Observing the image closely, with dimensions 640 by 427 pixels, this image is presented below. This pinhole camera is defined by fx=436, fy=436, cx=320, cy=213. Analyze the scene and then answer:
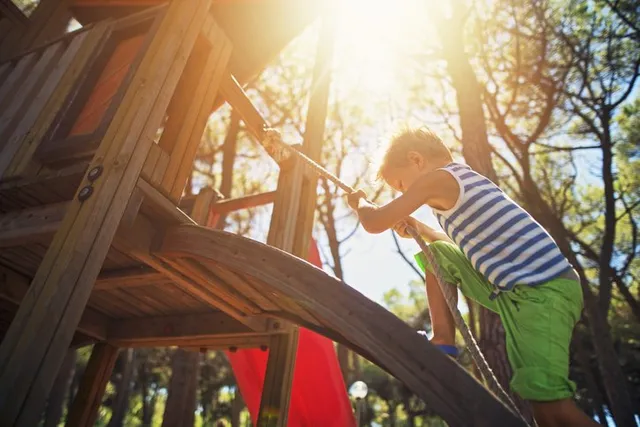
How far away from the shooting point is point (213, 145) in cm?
1497

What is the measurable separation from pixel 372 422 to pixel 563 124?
24.7 meters

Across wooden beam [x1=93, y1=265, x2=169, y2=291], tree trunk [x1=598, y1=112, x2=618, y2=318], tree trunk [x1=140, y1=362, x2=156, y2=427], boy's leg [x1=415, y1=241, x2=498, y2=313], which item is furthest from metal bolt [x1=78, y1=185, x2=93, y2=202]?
tree trunk [x1=140, y1=362, x2=156, y2=427]

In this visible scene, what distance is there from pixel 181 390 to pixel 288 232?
19.1 ft

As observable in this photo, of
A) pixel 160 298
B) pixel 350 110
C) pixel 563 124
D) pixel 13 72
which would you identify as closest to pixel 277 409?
pixel 160 298

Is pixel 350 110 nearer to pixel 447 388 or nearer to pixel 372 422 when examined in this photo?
pixel 447 388

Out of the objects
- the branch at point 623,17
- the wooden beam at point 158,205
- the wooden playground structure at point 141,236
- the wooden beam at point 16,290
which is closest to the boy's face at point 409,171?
the wooden playground structure at point 141,236

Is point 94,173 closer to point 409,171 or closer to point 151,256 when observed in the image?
point 151,256

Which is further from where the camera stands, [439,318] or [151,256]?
[151,256]

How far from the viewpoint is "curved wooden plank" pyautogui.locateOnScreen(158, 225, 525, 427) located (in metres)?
1.28

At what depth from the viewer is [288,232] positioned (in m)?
3.54

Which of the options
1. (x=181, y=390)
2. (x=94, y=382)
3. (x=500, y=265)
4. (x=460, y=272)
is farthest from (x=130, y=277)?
(x=181, y=390)

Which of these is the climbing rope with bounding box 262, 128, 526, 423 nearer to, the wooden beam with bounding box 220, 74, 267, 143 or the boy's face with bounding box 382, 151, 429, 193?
the boy's face with bounding box 382, 151, 429, 193

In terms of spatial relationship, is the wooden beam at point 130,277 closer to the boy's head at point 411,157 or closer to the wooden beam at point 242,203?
the wooden beam at point 242,203

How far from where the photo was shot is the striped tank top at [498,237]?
1760 millimetres
